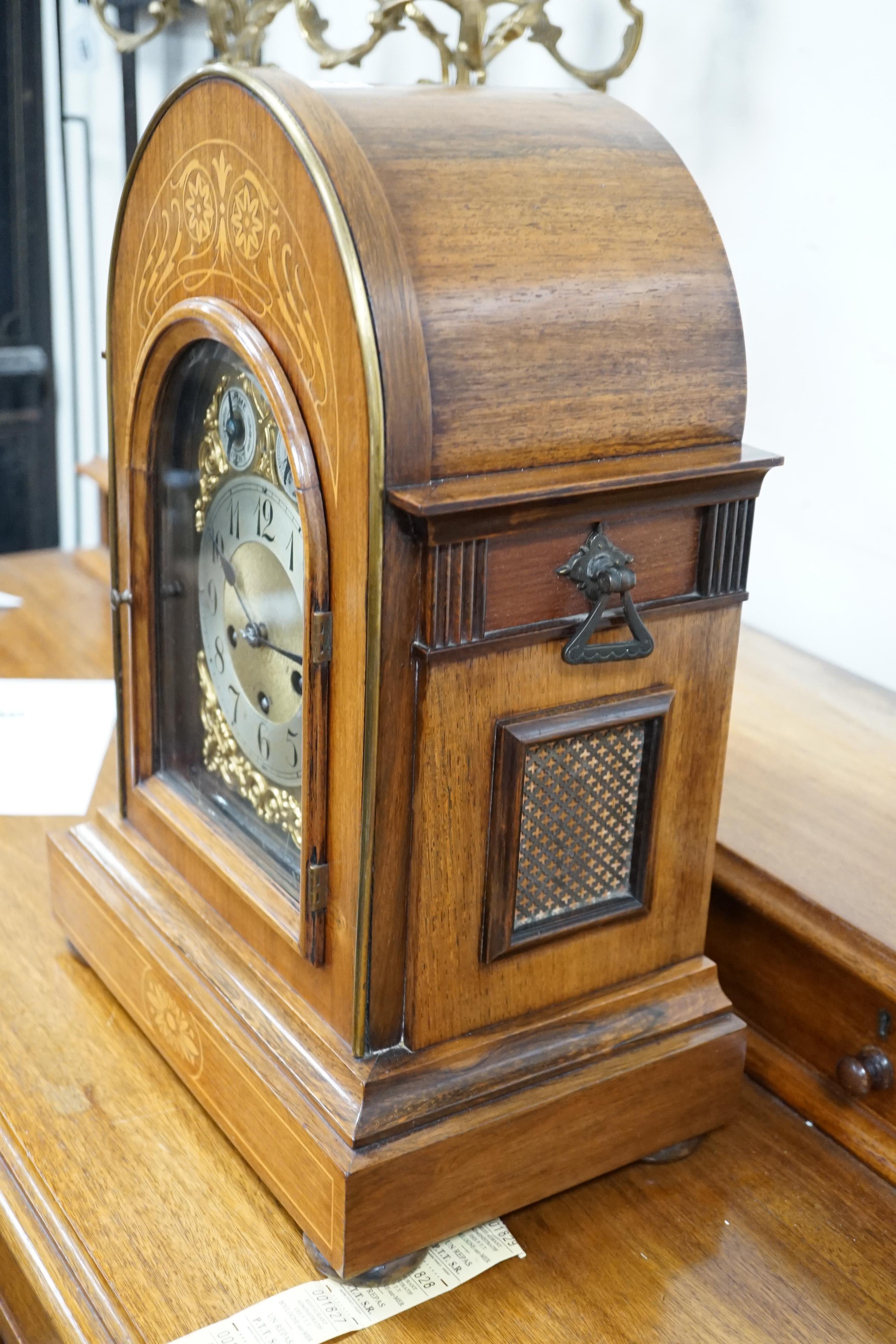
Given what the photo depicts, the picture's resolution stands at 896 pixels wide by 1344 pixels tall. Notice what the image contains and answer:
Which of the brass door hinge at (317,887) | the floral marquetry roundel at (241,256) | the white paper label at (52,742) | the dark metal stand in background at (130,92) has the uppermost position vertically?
the dark metal stand in background at (130,92)

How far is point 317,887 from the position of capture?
82cm

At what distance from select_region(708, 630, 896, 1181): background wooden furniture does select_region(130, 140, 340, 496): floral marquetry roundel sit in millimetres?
483

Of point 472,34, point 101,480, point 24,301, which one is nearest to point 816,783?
point 472,34

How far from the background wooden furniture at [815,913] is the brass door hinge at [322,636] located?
40 cm

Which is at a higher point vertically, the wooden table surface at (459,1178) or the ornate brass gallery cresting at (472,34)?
the ornate brass gallery cresting at (472,34)

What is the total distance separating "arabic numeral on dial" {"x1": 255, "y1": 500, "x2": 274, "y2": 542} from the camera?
2.82 ft

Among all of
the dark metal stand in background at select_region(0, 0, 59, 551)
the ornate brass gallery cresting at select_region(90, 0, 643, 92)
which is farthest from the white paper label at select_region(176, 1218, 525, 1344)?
the dark metal stand in background at select_region(0, 0, 59, 551)

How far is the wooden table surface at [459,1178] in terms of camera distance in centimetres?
80

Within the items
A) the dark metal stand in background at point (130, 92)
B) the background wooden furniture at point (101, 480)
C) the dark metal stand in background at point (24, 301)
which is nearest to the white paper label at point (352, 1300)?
the background wooden furniture at point (101, 480)

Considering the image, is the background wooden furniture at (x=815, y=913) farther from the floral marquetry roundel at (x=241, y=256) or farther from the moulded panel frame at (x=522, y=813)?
the floral marquetry roundel at (x=241, y=256)

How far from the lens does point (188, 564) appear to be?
0.99 m

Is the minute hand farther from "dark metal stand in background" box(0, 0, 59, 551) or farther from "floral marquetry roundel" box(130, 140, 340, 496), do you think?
"dark metal stand in background" box(0, 0, 59, 551)

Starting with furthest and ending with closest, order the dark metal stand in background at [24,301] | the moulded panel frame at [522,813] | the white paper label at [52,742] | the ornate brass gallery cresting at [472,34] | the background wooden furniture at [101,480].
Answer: the dark metal stand in background at [24,301], the background wooden furniture at [101,480], the white paper label at [52,742], the ornate brass gallery cresting at [472,34], the moulded panel frame at [522,813]

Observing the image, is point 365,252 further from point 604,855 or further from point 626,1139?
point 626,1139
